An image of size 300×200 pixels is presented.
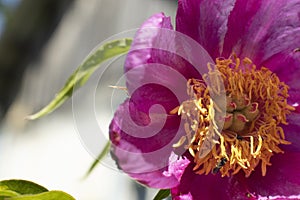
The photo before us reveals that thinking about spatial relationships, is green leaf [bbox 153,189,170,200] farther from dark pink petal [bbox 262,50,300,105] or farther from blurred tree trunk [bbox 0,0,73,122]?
blurred tree trunk [bbox 0,0,73,122]

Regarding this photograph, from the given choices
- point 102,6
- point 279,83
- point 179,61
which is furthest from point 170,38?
point 102,6

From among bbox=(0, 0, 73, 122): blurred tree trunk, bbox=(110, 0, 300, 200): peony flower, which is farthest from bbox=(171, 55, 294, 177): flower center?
bbox=(0, 0, 73, 122): blurred tree trunk

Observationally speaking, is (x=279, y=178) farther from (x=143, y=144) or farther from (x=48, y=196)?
(x=48, y=196)

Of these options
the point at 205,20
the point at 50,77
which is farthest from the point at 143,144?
the point at 50,77

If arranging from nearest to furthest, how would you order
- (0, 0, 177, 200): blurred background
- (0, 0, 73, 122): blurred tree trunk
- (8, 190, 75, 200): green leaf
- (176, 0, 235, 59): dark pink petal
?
(8, 190, 75, 200): green leaf < (176, 0, 235, 59): dark pink petal < (0, 0, 177, 200): blurred background < (0, 0, 73, 122): blurred tree trunk

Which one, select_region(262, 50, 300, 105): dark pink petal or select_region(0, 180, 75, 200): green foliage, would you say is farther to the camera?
select_region(262, 50, 300, 105): dark pink petal

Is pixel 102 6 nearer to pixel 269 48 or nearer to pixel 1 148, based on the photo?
pixel 1 148

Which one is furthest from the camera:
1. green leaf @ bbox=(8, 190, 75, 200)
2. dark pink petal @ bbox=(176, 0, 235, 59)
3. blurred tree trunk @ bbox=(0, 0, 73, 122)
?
blurred tree trunk @ bbox=(0, 0, 73, 122)

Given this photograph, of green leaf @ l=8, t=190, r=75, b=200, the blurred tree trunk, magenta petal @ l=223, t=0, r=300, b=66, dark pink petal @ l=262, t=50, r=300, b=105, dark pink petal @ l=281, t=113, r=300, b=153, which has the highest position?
the blurred tree trunk
